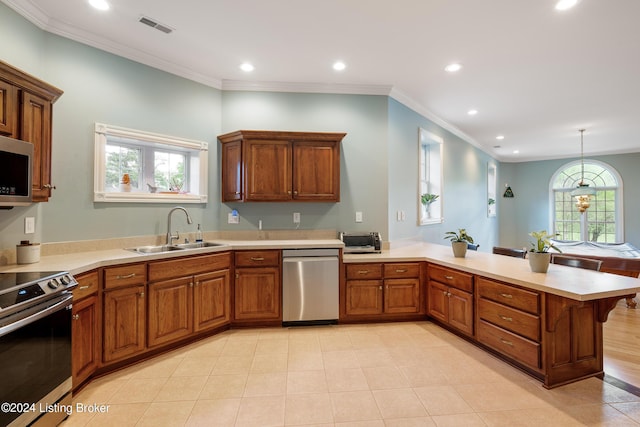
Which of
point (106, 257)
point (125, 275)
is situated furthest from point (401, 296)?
point (106, 257)

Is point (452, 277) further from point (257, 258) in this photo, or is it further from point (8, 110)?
point (8, 110)

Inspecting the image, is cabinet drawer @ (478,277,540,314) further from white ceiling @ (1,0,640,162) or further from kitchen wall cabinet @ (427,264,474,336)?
white ceiling @ (1,0,640,162)

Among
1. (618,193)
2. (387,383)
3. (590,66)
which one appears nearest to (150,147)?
(387,383)

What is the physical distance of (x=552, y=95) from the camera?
4039 mm

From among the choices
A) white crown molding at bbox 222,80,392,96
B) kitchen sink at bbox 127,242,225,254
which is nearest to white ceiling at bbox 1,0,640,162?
white crown molding at bbox 222,80,392,96

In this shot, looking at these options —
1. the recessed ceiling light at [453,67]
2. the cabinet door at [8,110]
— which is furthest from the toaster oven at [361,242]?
the cabinet door at [8,110]

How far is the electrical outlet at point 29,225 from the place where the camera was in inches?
94.0

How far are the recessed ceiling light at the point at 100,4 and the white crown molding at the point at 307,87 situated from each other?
55.6 inches

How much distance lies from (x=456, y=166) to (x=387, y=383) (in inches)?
178

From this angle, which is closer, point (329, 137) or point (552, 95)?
point (329, 137)

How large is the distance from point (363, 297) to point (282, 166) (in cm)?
176

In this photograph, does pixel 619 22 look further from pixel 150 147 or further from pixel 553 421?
pixel 150 147

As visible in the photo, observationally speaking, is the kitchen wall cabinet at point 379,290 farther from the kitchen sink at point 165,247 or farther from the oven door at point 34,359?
the oven door at point 34,359

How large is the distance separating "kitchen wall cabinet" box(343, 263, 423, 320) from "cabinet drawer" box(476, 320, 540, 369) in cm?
83
